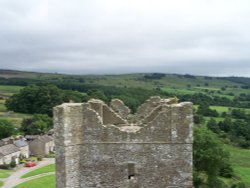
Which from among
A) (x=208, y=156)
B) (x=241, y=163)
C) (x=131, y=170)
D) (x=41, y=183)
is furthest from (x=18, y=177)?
(x=131, y=170)

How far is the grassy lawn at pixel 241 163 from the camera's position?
59.0 metres

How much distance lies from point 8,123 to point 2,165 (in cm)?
2057

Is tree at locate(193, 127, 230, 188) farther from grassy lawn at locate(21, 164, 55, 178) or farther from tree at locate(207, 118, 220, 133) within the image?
tree at locate(207, 118, 220, 133)

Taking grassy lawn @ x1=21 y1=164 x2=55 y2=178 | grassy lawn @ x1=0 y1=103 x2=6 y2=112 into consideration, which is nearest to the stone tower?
grassy lawn @ x1=21 y1=164 x2=55 y2=178

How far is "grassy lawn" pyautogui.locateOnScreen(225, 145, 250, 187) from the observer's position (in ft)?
194

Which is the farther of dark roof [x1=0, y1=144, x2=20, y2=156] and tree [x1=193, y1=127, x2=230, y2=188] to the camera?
dark roof [x1=0, y1=144, x2=20, y2=156]

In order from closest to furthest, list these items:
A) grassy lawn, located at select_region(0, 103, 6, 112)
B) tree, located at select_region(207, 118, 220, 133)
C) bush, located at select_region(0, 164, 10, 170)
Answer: bush, located at select_region(0, 164, 10, 170)
tree, located at select_region(207, 118, 220, 133)
grassy lawn, located at select_region(0, 103, 6, 112)

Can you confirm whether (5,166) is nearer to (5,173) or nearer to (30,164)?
(30,164)

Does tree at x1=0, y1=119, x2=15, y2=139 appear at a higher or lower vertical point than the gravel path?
higher

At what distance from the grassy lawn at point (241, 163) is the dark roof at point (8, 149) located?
1628 inches

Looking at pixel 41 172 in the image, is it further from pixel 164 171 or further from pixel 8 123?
pixel 164 171

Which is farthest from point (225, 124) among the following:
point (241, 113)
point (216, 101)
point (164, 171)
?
point (164, 171)

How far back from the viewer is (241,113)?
110812 mm

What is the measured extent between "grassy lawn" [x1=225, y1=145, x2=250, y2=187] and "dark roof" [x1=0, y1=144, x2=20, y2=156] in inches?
1628
